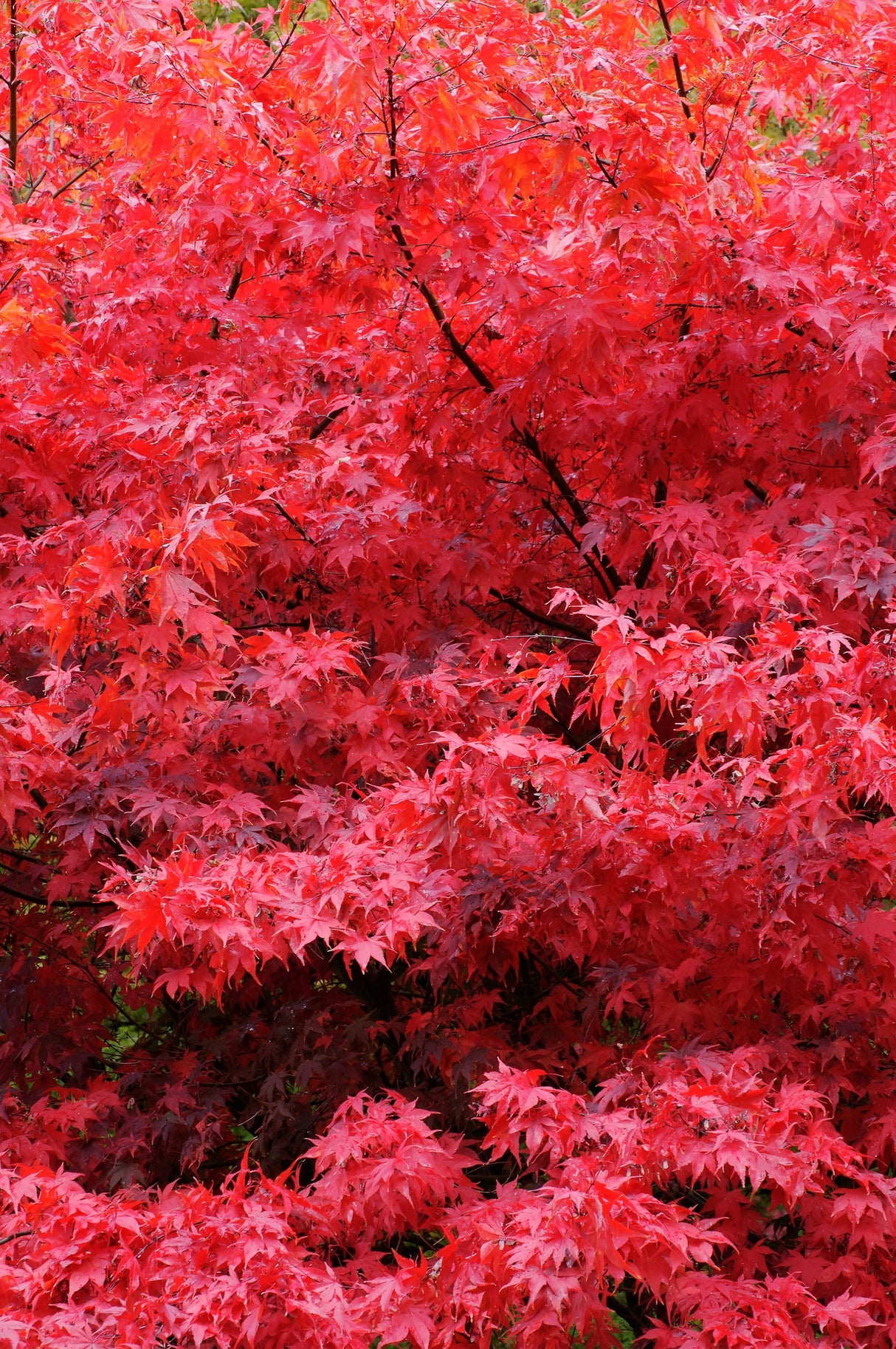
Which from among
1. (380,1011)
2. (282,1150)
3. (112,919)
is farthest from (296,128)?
(282,1150)

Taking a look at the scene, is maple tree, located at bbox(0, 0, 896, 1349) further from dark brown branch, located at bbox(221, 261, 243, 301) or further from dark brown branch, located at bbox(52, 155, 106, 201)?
dark brown branch, located at bbox(52, 155, 106, 201)

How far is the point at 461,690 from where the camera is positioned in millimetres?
3609

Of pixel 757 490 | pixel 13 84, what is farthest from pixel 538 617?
pixel 13 84

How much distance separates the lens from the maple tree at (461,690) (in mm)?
2898

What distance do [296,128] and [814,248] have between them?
1.81 metres

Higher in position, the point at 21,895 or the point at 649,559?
the point at 649,559

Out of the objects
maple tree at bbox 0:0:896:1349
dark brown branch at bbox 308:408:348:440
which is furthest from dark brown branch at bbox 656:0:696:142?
dark brown branch at bbox 308:408:348:440

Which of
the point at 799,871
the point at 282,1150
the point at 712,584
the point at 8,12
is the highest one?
the point at 8,12

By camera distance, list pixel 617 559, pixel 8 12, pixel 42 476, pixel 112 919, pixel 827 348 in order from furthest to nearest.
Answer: pixel 8 12, pixel 42 476, pixel 617 559, pixel 827 348, pixel 112 919

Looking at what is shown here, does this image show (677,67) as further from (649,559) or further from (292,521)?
(292,521)

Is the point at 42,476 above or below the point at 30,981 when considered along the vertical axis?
above

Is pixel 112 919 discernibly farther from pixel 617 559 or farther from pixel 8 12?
pixel 8 12

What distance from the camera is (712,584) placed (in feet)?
12.1

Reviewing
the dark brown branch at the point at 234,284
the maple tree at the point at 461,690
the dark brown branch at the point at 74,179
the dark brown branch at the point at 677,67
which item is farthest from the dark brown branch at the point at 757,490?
the dark brown branch at the point at 74,179
